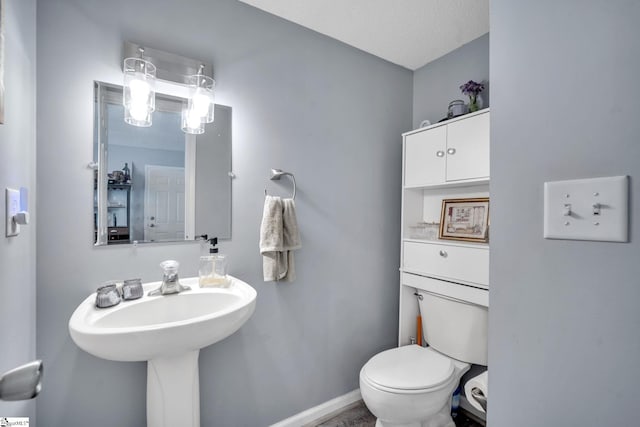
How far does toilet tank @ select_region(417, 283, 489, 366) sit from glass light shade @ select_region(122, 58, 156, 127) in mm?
1718

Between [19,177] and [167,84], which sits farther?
[167,84]

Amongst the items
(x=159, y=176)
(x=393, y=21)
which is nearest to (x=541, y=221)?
(x=159, y=176)

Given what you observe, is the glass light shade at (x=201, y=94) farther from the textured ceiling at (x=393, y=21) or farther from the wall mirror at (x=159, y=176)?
the textured ceiling at (x=393, y=21)

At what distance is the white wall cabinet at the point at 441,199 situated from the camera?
1499mm

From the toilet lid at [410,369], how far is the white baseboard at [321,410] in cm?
46

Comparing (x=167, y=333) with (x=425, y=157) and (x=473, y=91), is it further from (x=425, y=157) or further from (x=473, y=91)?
(x=473, y=91)

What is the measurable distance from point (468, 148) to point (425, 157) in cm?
26

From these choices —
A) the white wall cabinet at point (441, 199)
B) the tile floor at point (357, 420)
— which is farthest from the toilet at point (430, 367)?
the tile floor at point (357, 420)

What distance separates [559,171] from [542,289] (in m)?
0.22

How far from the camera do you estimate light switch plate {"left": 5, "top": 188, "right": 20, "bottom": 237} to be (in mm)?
783

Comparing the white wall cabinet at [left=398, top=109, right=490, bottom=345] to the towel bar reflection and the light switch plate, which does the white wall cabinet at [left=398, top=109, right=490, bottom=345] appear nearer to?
the towel bar reflection

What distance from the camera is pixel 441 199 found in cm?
191

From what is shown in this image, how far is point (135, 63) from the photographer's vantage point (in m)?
1.18

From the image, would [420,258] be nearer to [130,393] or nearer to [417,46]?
[417,46]
